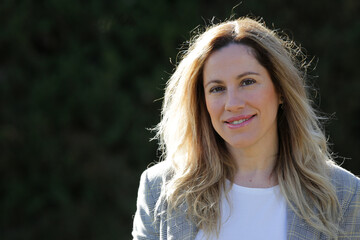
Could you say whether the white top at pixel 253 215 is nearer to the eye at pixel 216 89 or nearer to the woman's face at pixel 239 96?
the woman's face at pixel 239 96

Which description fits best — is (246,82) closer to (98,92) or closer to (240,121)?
(240,121)

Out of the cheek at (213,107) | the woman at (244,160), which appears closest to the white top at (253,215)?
the woman at (244,160)

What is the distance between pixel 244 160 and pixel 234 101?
315 mm

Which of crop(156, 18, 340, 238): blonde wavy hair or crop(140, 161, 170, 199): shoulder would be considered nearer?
crop(156, 18, 340, 238): blonde wavy hair

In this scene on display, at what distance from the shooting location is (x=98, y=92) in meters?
5.04

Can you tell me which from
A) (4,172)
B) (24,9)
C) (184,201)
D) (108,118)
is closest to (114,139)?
(108,118)

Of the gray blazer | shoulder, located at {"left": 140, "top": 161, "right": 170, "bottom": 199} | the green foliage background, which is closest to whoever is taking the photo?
the gray blazer

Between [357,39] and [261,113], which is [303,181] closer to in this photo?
[261,113]

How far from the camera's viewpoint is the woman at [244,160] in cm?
234

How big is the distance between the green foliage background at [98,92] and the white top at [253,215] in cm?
267

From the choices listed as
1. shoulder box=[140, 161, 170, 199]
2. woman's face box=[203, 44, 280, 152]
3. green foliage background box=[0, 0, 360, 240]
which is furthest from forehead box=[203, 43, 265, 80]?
green foliage background box=[0, 0, 360, 240]

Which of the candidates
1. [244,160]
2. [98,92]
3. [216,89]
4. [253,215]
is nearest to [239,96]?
[216,89]

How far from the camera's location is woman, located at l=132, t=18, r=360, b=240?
2.34m

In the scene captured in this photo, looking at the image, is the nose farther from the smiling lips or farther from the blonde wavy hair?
the blonde wavy hair
